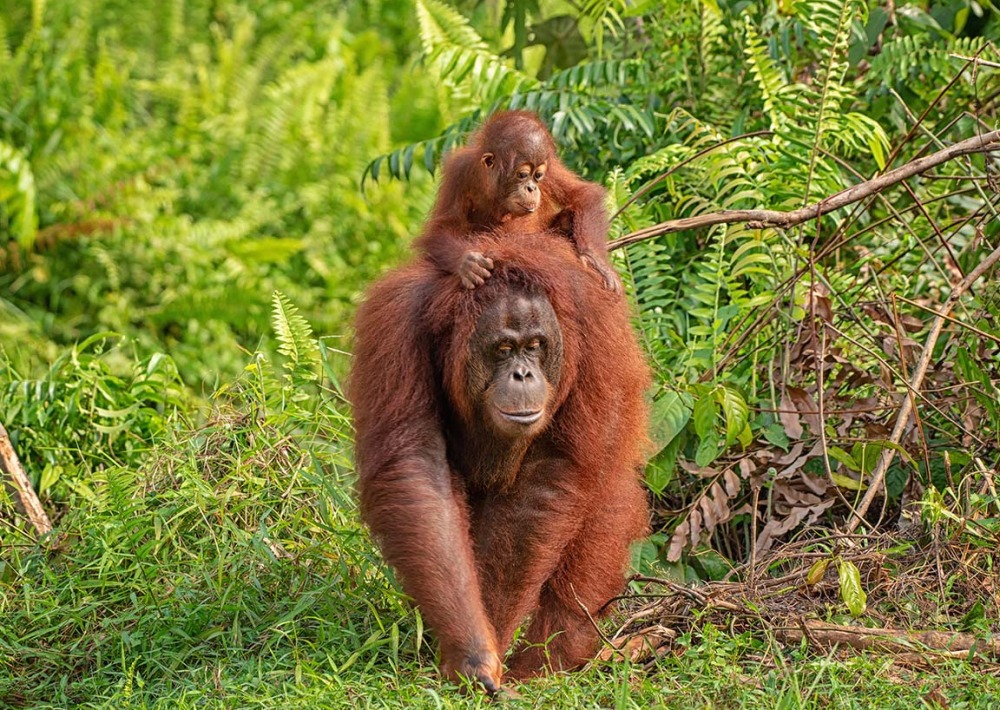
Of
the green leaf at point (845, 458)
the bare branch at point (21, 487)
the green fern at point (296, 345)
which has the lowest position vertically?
the bare branch at point (21, 487)

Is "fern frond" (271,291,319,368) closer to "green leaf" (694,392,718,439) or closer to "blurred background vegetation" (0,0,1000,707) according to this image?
"blurred background vegetation" (0,0,1000,707)

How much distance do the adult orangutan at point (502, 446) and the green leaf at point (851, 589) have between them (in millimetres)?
654

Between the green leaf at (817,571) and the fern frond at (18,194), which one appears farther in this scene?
the fern frond at (18,194)

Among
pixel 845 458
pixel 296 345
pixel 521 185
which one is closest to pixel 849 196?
pixel 845 458

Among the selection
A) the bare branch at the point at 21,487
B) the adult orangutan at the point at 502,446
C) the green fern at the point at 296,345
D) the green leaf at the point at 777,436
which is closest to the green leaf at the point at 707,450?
the green leaf at the point at 777,436

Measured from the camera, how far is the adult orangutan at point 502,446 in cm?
367

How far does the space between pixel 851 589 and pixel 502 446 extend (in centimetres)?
106

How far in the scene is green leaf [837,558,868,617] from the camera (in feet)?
12.5

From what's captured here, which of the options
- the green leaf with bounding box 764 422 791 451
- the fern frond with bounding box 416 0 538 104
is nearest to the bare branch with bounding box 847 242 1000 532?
the green leaf with bounding box 764 422 791 451

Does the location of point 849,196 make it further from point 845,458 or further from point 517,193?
point 517,193

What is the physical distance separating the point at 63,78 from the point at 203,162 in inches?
42.1

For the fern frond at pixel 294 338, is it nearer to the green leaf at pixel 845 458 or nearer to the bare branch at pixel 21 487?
the bare branch at pixel 21 487

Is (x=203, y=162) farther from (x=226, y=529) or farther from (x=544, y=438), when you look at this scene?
(x=544, y=438)

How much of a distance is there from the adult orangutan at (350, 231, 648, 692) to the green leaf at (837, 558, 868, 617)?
65 centimetres
